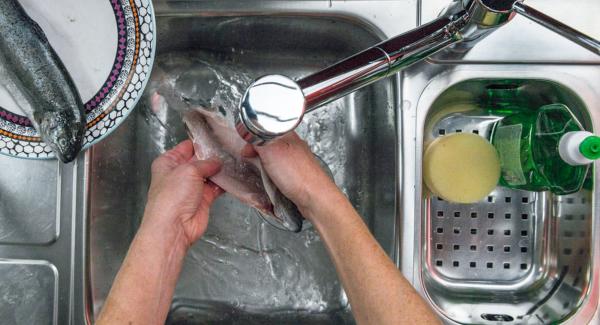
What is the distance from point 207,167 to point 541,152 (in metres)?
0.42

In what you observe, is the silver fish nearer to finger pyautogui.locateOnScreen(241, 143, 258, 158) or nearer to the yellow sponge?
finger pyautogui.locateOnScreen(241, 143, 258, 158)

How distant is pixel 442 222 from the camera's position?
0.71 metres

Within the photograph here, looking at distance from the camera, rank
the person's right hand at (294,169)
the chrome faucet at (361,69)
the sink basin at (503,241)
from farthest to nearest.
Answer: the sink basin at (503,241)
the person's right hand at (294,169)
the chrome faucet at (361,69)

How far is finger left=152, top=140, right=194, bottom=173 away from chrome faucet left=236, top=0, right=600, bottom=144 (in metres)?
0.19

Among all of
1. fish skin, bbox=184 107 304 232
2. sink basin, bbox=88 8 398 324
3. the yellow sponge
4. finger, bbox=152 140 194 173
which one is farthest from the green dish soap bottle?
finger, bbox=152 140 194 173

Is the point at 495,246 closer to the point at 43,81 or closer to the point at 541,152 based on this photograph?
the point at 541,152

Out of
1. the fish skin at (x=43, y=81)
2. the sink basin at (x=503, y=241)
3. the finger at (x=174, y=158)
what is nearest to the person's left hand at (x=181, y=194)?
the finger at (x=174, y=158)

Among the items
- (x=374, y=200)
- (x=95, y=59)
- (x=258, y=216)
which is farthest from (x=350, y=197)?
(x=95, y=59)

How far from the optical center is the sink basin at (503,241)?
2.15 feet

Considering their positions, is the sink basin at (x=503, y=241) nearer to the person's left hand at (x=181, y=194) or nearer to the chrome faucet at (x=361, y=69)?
the chrome faucet at (x=361, y=69)

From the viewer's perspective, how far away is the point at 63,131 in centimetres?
58

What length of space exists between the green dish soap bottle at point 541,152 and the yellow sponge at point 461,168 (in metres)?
0.02

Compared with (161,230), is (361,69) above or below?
above

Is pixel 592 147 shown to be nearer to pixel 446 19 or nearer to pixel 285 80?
pixel 446 19
